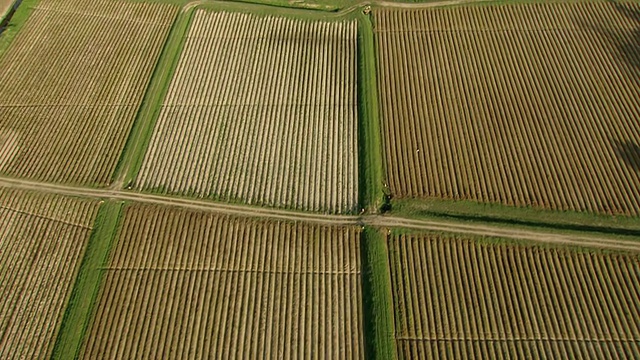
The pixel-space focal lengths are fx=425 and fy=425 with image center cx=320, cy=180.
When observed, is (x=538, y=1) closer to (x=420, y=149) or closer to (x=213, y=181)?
(x=420, y=149)

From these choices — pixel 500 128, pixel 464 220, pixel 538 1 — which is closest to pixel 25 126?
pixel 464 220

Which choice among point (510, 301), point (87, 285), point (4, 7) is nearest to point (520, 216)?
point (510, 301)

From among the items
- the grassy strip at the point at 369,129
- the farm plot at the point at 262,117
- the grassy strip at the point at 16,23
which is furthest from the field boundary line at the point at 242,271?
the grassy strip at the point at 16,23

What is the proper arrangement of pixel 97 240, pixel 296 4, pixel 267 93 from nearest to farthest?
1. pixel 97 240
2. pixel 267 93
3. pixel 296 4

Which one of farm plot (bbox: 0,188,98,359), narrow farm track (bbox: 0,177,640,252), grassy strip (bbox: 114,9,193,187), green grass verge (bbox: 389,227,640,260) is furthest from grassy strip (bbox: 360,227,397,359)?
farm plot (bbox: 0,188,98,359)

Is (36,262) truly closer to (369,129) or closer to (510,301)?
(369,129)

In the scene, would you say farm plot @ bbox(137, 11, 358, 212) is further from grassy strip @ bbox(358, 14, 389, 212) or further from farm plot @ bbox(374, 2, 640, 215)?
farm plot @ bbox(374, 2, 640, 215)
